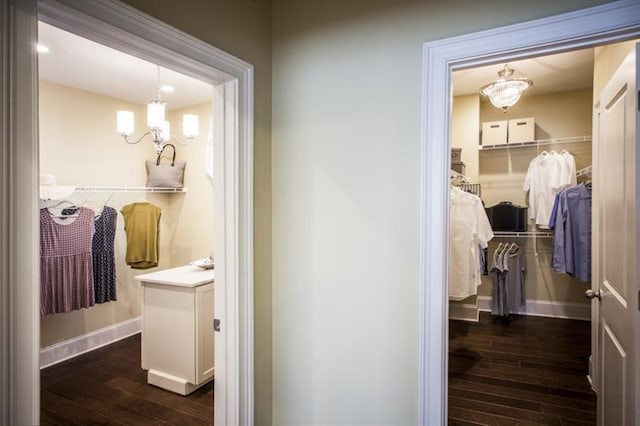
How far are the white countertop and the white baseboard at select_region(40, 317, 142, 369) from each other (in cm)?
127

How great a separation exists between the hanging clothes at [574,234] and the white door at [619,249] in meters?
1.85

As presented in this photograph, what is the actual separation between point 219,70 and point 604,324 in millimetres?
2261

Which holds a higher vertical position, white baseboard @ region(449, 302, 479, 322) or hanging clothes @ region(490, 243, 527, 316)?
hanging clothes @ region(490, 243, 527, 316)

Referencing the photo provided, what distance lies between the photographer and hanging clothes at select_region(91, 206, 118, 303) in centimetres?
318

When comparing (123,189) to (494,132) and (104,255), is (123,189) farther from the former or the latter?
(494,132)

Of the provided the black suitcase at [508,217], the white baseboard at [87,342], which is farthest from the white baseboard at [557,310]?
the white baseboard at [87,342]

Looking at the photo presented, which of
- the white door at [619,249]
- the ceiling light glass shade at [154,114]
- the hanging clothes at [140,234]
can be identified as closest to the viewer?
the white door at [619,249]

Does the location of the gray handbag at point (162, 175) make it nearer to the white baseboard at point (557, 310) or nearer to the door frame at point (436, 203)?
the door frame at point (436, 203)

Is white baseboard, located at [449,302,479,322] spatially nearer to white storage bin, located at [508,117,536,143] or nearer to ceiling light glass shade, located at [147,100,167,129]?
white storage bin, located at [508,117,536,143]

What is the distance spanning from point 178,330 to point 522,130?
4.39m

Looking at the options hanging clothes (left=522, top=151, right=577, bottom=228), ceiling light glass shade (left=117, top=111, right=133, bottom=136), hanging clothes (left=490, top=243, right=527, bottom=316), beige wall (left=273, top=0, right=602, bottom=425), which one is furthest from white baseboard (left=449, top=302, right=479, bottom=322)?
ceiling light glass shade (left=117, top=111, right=133, bottom=136)

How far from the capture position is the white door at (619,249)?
128 cm

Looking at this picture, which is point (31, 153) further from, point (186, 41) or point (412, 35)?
point (412, 35)

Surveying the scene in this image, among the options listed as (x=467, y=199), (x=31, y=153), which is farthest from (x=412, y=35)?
(x=467, y=199)
